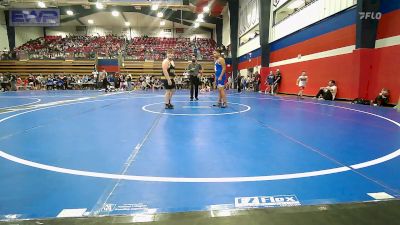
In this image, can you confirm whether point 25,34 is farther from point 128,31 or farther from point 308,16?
point 308,16

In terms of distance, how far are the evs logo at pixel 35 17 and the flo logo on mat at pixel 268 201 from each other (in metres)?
31.1

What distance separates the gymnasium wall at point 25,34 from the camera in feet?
121

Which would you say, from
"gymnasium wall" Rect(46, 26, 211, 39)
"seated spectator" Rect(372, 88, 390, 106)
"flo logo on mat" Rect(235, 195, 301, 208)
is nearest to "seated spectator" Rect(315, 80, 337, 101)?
"seated spectator" Rect(372, 88, 390, 106)

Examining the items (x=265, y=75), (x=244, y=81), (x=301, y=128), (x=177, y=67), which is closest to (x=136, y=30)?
(x=177, y=67)

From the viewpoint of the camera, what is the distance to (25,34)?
38.4 m

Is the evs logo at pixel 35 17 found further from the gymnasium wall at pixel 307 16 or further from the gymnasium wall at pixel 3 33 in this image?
the gymnasium wall at pixel 307 16

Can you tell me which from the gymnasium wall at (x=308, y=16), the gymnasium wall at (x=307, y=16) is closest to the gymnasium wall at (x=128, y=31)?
the gymnasium wall at (x=307, y=16)

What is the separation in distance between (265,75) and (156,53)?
1740 centimetres

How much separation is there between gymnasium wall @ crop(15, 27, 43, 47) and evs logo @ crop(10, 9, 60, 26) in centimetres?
752

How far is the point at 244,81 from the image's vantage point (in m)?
28.0

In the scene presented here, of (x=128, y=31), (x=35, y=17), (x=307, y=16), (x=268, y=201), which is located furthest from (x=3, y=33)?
(x=268, y=201)

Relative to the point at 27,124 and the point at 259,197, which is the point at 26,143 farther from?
the point at 259,197

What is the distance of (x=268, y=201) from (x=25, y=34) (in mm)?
44831

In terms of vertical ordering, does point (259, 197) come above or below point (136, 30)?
below
